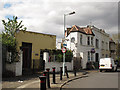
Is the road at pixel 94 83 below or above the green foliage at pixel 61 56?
below

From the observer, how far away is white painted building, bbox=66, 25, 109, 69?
26.3 meters

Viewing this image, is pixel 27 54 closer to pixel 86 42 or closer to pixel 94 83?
pixel 94 83

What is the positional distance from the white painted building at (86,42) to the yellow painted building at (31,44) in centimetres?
576

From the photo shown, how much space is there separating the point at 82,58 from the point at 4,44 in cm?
1425

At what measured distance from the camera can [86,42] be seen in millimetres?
29078

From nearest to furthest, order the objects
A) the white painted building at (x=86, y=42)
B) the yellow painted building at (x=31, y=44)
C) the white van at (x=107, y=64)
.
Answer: the yellow painted building at (x=31, y=44) < the white van at (x=107, y=64) < the white painted building at (x=86, y=42)

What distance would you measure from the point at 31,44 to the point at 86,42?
12.4m

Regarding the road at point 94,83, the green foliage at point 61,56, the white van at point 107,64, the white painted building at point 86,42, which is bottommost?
the road at point 94,83

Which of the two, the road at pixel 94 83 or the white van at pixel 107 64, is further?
the white van at pixel 107 64

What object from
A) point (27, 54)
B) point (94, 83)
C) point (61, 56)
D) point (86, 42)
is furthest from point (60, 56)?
point (86, 42)

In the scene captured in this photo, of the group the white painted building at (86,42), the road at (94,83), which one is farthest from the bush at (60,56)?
the road at (94,83)

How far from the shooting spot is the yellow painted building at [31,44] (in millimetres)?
18711

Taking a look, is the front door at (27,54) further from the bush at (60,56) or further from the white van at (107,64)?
the white van at (107,64)

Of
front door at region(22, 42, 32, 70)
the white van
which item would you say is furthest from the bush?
the white van
